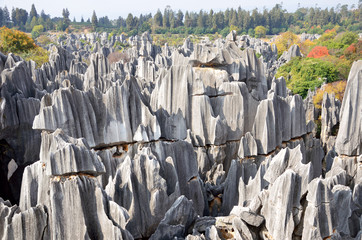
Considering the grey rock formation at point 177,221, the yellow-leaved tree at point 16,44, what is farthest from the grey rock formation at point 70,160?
the yellow-leaved tree at point 16,44

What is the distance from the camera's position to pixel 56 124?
959 centimetres

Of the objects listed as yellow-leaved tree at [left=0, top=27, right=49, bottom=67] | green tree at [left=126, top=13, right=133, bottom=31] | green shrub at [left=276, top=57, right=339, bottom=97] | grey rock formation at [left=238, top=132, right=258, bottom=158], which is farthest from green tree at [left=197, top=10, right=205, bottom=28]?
grey rock formation at [left=238, top=132, right=258, bottom=158]

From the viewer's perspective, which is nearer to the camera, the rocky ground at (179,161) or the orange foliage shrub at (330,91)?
the rocky ground at (179,161)

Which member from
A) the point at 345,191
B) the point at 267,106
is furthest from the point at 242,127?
the point at 345,191

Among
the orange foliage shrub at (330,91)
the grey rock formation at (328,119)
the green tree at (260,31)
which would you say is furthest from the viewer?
the green tree at (260,31)

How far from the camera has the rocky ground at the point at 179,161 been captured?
642 centimetres

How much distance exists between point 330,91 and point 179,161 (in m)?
17.9

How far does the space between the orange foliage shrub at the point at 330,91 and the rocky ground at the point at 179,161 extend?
24.3 ft

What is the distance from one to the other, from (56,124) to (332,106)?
1436cm

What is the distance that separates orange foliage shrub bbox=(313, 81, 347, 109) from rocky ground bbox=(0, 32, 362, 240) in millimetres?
7416

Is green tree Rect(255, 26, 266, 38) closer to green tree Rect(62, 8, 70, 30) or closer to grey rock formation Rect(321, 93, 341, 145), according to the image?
green tree Rect(62, 8, 70, 30)

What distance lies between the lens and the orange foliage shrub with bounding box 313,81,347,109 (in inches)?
934

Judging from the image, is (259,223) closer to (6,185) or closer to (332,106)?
(6,185)

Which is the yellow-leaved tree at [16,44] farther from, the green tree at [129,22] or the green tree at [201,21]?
the green tree at [201,21]
